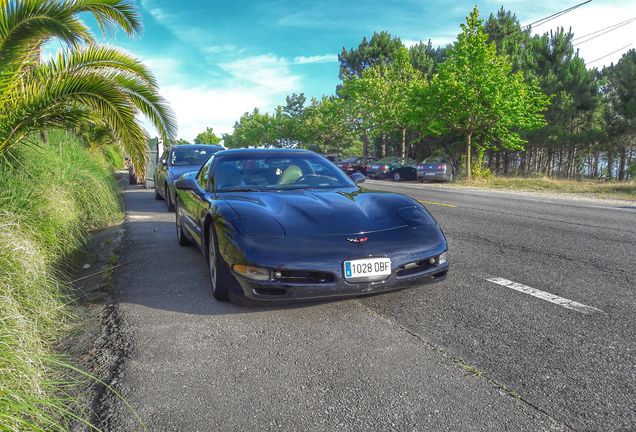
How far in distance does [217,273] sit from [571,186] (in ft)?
65.3

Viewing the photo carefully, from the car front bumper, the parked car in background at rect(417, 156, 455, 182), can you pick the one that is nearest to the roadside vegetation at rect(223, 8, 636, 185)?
the parked car in background at rect(417, 156, 455, 182)

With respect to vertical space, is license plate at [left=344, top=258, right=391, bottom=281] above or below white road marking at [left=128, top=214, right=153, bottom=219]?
above

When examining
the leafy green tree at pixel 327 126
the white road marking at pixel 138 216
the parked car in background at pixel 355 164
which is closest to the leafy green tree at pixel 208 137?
the leafy green tree at pixel 327 126

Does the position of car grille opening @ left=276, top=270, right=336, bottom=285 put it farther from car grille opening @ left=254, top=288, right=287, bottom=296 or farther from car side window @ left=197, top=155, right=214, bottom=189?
car side window @ left=197, top=155, right=214, bottom=189

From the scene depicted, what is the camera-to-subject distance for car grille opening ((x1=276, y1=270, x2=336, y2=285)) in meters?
3.29

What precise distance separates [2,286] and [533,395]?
342cm

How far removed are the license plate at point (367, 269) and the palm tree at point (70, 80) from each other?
4.59 meters

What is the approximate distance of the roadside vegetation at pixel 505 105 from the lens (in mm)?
25078

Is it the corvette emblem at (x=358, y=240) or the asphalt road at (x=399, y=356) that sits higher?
the corvette emblem at (x=358, y=240)

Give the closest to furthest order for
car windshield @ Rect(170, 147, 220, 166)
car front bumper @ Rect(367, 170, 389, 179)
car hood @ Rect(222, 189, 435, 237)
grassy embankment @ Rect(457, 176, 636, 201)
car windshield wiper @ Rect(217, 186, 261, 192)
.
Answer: car hood @ Rect(222, 189, 435, 237), car windshield wiper @ Rect(217, 186, 261, 192), car windshield @ Rect(170, 147, 220, 166), grassy embankment @ Rect(457, 176, 636, 201), car front bumper @ Rect(367, 170, 389, 179)

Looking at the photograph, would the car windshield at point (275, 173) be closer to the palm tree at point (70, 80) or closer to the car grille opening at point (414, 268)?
the car grille opening at point (414, 268)

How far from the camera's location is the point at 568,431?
2.09 meters

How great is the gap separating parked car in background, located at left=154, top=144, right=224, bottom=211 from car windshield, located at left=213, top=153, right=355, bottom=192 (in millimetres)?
5012

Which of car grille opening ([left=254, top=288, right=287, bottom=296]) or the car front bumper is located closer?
car grille opening ([left=254, top=288, right=287, bottom=296])
